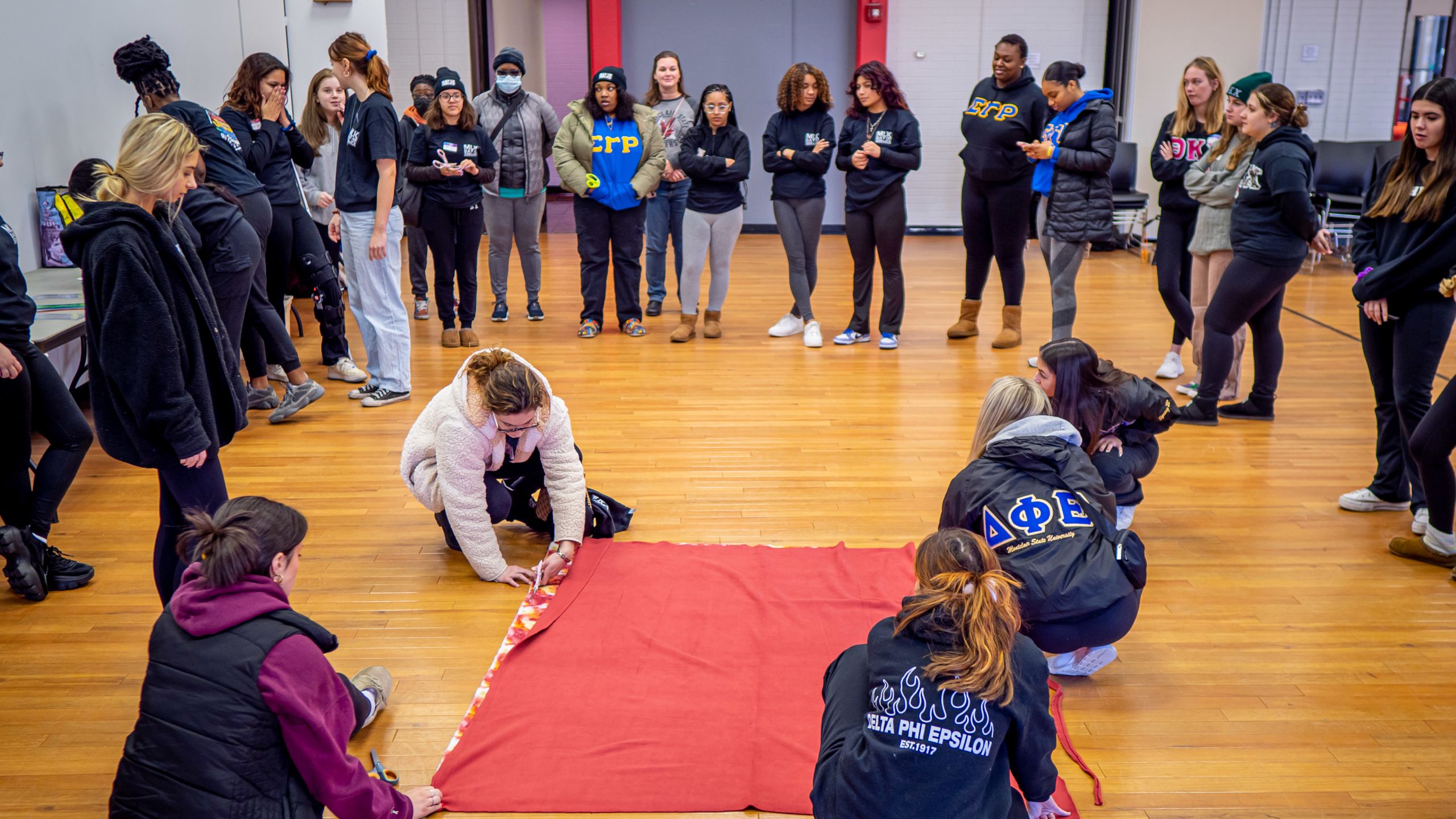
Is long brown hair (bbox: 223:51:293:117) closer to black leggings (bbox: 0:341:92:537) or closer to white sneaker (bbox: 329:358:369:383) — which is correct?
white sneaker (bbox: 329:358:369:383)

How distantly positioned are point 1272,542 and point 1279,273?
1372mm

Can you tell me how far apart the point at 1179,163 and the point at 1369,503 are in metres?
2.01

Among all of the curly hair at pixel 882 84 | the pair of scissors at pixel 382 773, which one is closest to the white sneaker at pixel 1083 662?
the pair of scissors at pixel 382 773

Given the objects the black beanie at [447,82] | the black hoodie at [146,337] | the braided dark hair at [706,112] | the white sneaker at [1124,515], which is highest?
the black beanie at [447,82]

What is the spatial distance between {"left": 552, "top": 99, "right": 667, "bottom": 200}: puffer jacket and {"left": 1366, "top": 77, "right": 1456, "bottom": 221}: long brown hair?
3970mm

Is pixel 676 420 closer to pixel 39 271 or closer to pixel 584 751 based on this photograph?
pixel 584 751

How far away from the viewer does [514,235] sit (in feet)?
23.5

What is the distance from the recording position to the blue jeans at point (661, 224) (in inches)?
287

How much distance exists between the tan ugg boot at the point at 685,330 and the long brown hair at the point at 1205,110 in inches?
113

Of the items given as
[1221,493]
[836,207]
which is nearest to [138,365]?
[1221,493]

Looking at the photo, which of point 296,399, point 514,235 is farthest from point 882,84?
point 296,399

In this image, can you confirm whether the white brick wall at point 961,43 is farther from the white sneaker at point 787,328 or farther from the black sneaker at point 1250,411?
the black sneaker at point 1250,411

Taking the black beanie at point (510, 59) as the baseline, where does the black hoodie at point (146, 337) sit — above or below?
below

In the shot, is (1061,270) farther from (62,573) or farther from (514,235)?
Result: (62,573)
